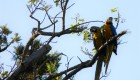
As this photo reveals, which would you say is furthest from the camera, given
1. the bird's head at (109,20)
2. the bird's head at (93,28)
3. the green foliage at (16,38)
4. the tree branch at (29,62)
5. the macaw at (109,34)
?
the green foliage at (16,38)

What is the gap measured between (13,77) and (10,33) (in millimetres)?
2941

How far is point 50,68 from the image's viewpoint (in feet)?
21.0

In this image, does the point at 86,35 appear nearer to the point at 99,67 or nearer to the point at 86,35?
the point at 86,35

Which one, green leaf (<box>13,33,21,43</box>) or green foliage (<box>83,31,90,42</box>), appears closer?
green foliage (<box>83,31,90,42</box>)

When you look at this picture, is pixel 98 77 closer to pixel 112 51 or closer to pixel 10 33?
pixel 112 51

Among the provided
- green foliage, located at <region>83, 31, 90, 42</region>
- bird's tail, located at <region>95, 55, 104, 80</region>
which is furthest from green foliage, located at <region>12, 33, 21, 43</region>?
bird's tail, located at <region>95, 55, 104, 80</region>

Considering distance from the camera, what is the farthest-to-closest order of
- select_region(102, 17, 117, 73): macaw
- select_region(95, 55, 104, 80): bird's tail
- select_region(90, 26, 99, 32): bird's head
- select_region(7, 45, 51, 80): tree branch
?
select_region(90, 26, 99, 32): bird's head, select_region(7, 45, 51, 80): tree branch, select_region(102, 17, 117, 73): macaw, select_region(95, 55, 104, 80): bird's tail

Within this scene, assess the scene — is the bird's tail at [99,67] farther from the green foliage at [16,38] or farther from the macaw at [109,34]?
the green foliage at [16,38]

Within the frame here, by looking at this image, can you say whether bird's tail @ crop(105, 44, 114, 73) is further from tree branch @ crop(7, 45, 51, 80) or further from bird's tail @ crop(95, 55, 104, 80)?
tree branch @ crop(7, 45, 51, 80)

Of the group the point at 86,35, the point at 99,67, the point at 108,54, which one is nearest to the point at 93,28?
the point at 86,35

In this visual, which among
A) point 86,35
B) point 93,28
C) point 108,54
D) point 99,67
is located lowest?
point 99,67

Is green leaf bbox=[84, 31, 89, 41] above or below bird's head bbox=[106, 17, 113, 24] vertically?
below

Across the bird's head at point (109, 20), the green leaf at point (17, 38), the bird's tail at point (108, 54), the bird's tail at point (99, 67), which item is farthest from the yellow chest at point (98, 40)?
the green leaf at point (17, 38)

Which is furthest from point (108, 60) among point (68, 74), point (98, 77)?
point (68, 74)
